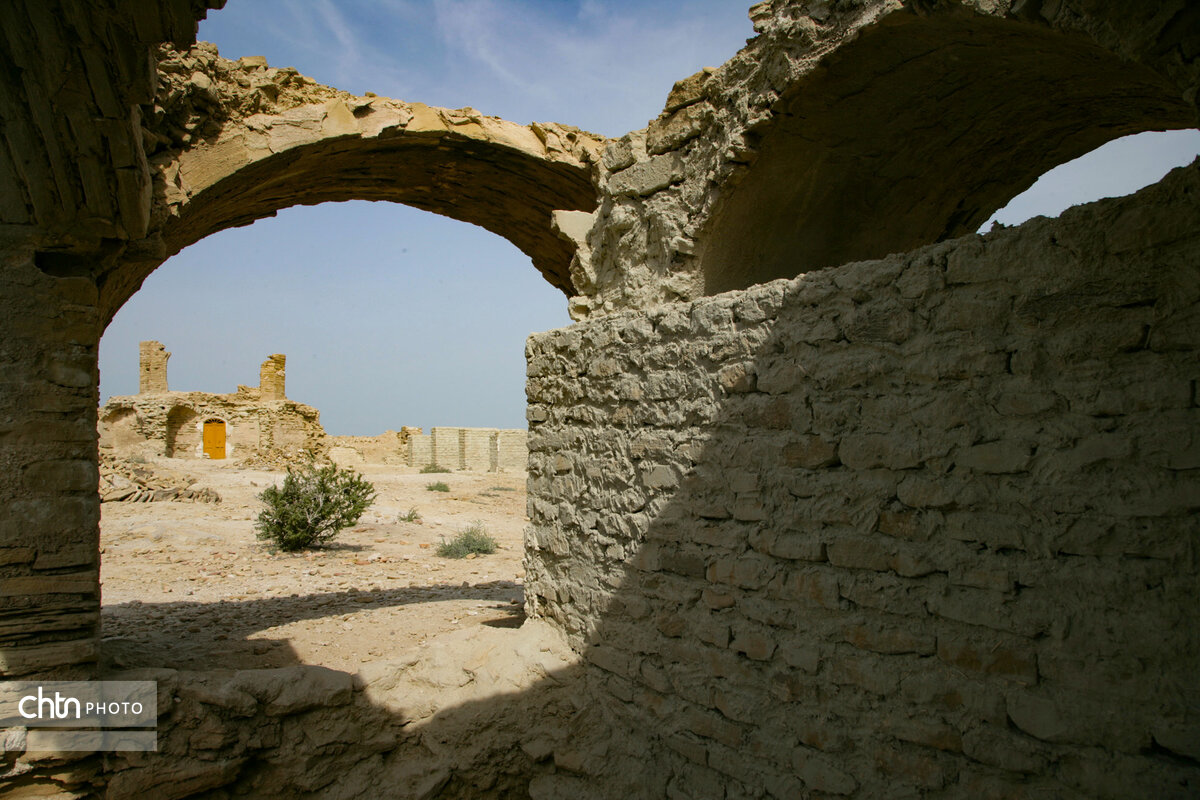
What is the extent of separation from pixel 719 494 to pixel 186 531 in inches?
349

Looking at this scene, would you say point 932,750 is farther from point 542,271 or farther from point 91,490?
point 542,271

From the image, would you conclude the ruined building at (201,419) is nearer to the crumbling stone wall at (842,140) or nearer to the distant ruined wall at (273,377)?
the distant ruined wall at (273,377)

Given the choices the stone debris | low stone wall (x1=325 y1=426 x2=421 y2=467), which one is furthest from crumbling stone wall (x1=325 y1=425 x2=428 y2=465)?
the stone debris

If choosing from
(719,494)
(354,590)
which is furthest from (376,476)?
(719,494)

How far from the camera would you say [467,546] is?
9.41 m

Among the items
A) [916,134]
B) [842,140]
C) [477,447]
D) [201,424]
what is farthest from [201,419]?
[916,134]

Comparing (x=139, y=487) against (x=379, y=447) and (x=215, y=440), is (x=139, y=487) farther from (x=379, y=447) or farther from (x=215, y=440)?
(x=379, y=447)

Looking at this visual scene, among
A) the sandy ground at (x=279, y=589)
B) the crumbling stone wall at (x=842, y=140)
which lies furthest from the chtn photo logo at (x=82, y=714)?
the crumbling stone wall at (x=842, y=140)

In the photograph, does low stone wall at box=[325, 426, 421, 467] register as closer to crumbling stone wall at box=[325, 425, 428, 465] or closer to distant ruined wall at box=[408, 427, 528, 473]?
crumbling stone wall at box=[325, 425, 428, 465]

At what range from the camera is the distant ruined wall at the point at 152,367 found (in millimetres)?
22031

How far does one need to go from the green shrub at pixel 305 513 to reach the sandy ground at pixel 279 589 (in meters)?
0.25

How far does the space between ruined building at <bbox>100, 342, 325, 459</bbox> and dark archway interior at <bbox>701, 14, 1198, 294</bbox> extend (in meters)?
18.6

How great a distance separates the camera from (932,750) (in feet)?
7.06

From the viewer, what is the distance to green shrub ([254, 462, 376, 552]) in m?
8.84
